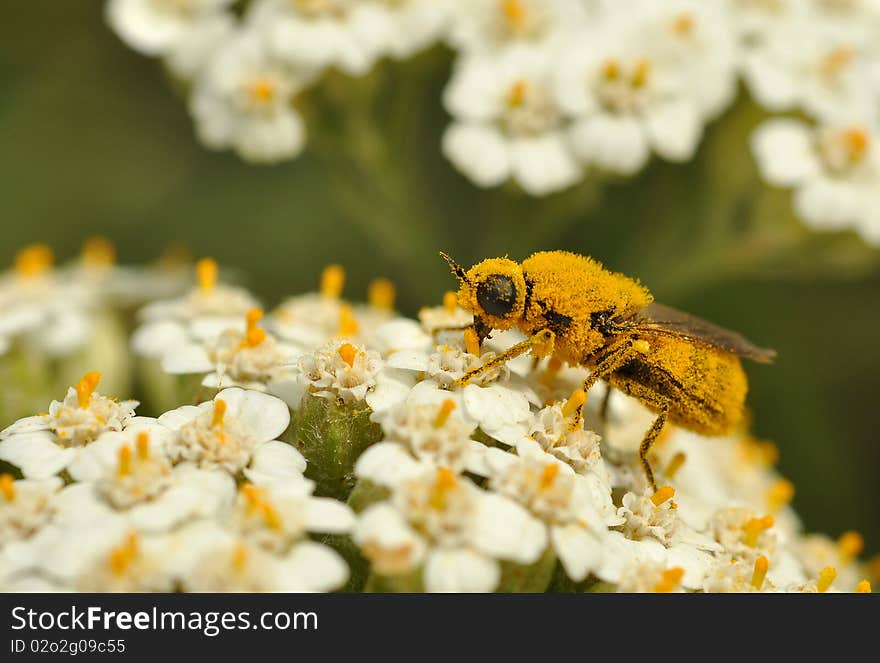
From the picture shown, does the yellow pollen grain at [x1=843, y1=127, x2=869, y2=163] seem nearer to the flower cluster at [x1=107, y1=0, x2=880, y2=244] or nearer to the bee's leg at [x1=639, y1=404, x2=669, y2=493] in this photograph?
the flower cluster at [x1=107, y1=0, x2=880, y2=244]

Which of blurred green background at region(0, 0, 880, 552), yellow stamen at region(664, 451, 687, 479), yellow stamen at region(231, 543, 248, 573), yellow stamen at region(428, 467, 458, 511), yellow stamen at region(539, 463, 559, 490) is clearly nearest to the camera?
yellow stamen at region(231, 543, 248, 573)

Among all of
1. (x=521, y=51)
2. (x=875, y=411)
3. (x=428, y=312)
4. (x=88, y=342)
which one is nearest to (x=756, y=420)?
(x=875, y=411)

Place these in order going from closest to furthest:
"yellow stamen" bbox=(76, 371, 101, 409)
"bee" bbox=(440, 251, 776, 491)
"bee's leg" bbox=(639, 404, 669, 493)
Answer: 1. "yellow stamen" bbox=(76, 371, 101, 409)
2. "bee" bbox=(440, 251, 776, 491)
3. "bee's leg" bbox=(639, 404, 669, 493)

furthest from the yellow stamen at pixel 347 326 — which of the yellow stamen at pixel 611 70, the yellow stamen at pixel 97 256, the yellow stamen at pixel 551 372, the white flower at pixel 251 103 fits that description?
the yellow stamen at pixel 97 256

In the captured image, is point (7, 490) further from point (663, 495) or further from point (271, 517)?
point (663, 495)

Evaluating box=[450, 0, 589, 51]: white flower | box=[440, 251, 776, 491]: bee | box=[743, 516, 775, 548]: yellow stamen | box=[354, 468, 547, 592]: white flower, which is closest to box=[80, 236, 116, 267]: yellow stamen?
box=[450, 0, 589, 51]: white flower
